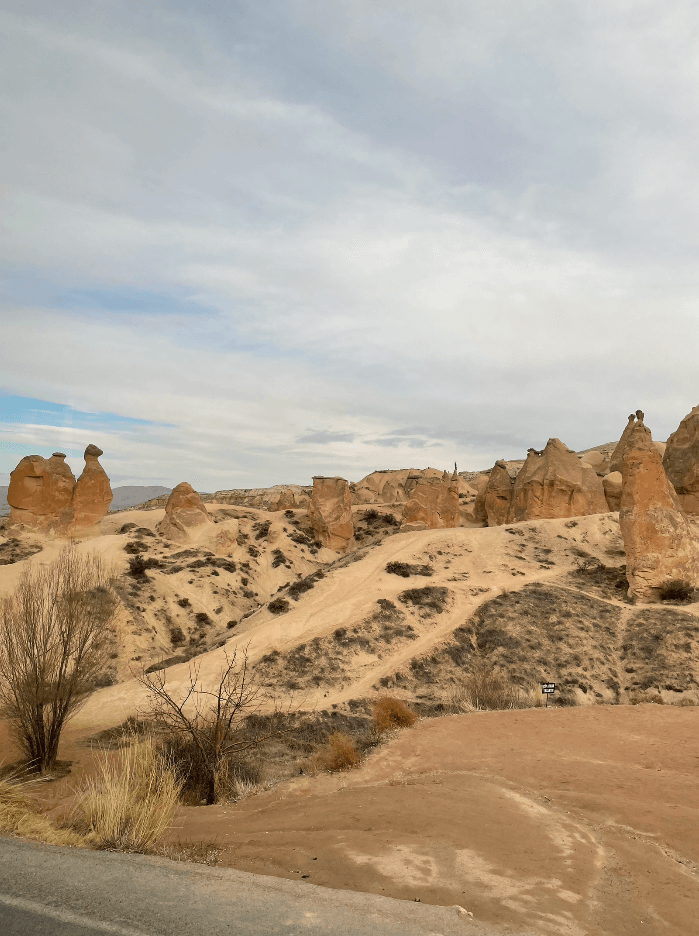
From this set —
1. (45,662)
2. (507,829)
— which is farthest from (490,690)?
(45,662)

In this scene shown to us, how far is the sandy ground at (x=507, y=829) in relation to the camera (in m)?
5.32

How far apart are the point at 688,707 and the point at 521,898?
529 inches

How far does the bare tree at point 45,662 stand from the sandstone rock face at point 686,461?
105 ft

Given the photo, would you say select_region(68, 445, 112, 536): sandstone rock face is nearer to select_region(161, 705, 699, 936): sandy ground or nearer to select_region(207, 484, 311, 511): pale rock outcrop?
select_region(207, 484, 311, 511): pale rock outcrop

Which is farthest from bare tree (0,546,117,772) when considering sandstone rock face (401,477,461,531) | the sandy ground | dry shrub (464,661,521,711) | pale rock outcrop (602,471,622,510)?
pale rock outcrop (602,471,622,510)

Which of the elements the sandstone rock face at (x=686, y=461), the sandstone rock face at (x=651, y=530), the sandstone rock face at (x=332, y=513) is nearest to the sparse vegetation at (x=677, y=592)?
the sandstone rock face at (x=651, y=530)

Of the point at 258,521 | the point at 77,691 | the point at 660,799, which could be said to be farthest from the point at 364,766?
the point at 258,521

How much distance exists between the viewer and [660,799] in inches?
360

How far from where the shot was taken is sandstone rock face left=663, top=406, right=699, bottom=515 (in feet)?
112

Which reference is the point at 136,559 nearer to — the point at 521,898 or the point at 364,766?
the point at 364,766

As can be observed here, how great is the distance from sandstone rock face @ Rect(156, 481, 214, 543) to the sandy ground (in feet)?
92.6

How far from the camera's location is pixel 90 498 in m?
37.8

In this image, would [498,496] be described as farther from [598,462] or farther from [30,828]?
[30,828]

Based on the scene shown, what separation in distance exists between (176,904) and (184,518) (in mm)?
37124
